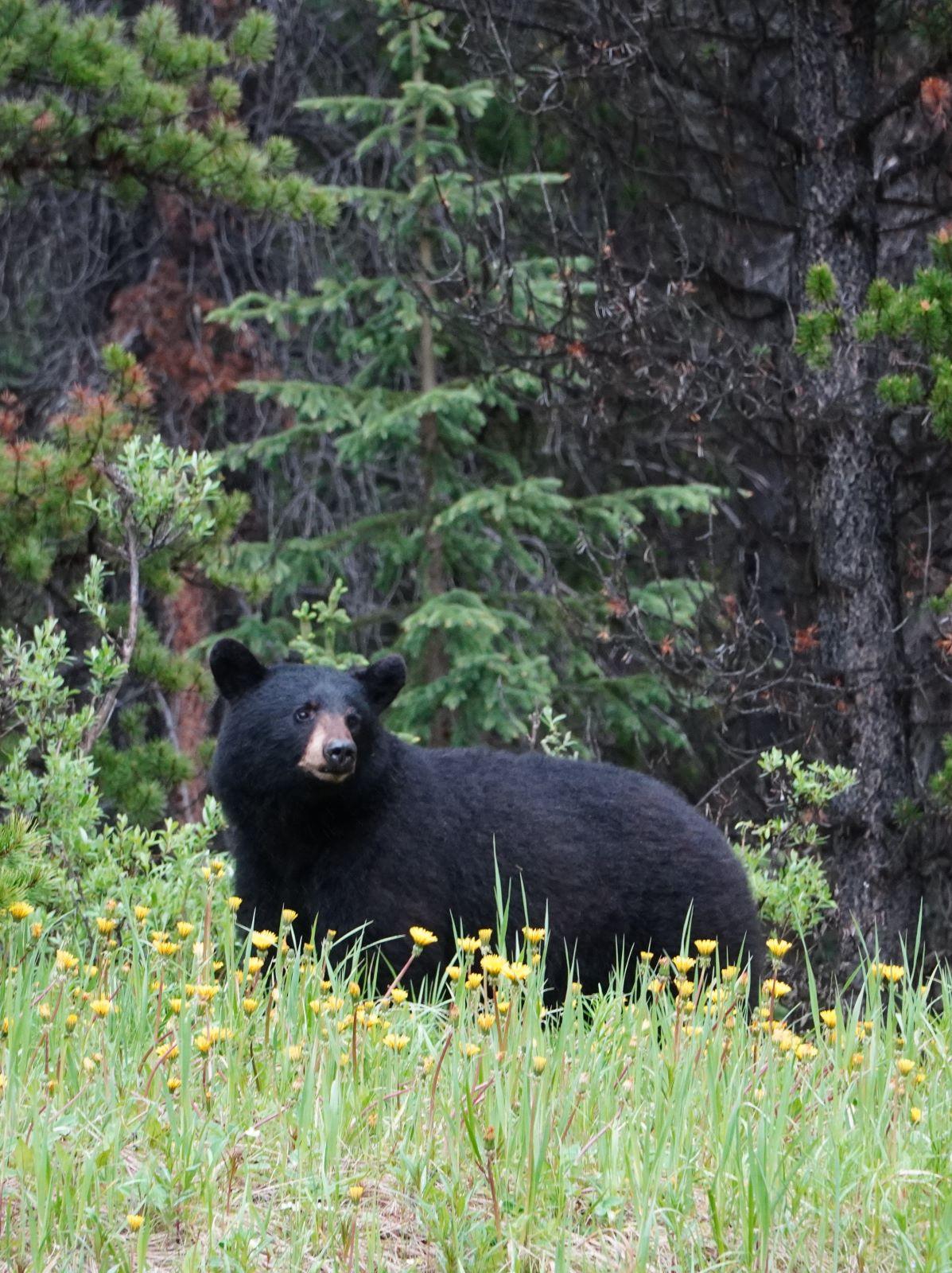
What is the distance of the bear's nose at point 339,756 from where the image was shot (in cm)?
511

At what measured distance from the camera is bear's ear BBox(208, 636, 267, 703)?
5621mm

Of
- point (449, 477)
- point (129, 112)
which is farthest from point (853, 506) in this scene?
point (129, 112)

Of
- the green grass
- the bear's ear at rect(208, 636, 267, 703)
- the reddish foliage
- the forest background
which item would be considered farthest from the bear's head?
the reddish foliage

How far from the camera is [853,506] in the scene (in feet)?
27.9

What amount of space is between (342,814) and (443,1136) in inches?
92.8

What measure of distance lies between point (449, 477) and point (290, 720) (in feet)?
16.4

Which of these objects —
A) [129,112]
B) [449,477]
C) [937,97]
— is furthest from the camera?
[449,477]

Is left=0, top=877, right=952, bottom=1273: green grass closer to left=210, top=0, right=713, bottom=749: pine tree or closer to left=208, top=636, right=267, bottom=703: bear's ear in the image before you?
left=208, top=636, right=267, bottom=703: bear's ear

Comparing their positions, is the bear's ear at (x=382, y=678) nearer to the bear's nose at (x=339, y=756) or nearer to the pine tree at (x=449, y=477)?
the bear's nose at (x=339, y=756)

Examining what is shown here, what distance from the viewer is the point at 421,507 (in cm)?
1033

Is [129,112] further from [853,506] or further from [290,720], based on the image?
[853,506]

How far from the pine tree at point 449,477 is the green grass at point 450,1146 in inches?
222

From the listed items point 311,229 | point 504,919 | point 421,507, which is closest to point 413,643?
point 421,507

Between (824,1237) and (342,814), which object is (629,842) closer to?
(342,814)
